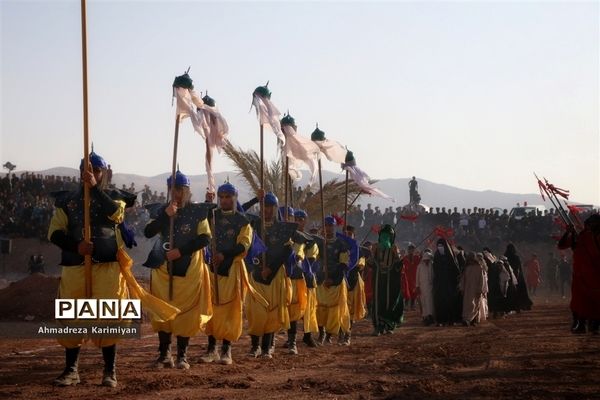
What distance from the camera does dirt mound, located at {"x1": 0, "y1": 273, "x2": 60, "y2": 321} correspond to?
64.0 ft

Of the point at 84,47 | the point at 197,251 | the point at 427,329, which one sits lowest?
the point at 427,329

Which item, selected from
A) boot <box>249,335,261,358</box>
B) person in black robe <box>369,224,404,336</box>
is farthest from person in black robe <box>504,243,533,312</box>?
boot <box>249,335,261,358</box>

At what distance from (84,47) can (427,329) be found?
1232 cm

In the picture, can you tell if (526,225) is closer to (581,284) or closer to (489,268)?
(489,268)

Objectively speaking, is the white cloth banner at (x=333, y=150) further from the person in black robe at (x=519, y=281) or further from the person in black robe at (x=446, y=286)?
the person in black robe at (x=519, y=281)

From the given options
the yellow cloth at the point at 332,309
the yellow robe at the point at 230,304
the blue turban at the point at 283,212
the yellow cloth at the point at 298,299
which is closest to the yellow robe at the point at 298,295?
the yellow cloth at the point at 298,299

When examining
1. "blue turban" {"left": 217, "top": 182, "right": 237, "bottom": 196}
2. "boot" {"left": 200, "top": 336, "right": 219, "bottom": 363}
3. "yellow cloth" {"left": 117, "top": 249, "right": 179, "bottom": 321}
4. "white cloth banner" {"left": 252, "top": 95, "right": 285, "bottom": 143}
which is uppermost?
"white cloth banner" {"left": 252, "top": 95, "right": 285, "bottom": 143}

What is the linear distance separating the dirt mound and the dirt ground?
4.94 metres

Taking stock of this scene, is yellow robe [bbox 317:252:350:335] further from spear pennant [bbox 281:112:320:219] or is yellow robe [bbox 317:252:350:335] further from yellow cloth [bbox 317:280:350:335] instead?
spear pennant [bbox 281:112:320:219]

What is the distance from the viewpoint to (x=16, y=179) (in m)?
35.7

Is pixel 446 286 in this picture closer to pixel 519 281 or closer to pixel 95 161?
pixel 519 281

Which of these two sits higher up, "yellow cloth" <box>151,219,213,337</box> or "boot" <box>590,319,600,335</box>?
"yellow cloth" <box>151,219,213,337</box>

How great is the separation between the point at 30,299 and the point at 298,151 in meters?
8.07

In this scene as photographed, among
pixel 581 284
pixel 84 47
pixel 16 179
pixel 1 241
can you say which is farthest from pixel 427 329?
pixel 16 179
